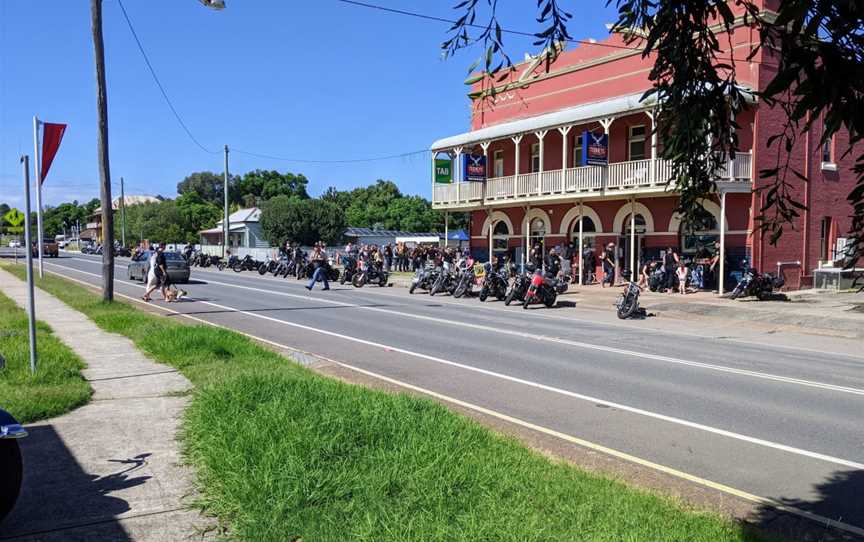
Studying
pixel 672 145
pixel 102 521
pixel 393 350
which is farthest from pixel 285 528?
pixel 393 350

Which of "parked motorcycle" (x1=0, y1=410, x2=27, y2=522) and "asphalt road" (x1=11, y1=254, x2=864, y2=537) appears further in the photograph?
"asphalt road" (x1=11, y1=254, x2=864, y2=537)

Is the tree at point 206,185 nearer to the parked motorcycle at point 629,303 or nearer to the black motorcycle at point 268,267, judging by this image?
the black motorcycle at point 268,267

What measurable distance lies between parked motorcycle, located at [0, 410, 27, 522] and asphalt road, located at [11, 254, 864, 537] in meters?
4.52

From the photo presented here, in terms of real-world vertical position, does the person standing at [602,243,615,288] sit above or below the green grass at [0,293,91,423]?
above

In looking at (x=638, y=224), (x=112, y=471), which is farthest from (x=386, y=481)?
(x=638, y=224)

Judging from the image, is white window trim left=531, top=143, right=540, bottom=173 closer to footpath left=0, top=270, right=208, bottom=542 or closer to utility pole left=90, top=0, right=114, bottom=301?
utility pole left=90, top=0, right=114, bottom=301

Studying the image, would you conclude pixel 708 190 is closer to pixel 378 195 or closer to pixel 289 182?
pixel 378 195

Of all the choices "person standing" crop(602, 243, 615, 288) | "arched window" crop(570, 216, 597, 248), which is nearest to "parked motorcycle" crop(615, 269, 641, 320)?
"person standing" crop(602, 243, 615, 288)

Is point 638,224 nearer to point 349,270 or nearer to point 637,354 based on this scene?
point 349,270

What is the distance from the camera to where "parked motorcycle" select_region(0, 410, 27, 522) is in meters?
4.01

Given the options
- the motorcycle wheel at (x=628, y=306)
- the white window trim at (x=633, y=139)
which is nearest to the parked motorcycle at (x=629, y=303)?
the motorcycle wheel at (x=628, y=306)

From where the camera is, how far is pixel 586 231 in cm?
2988

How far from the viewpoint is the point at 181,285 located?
95.8 feet

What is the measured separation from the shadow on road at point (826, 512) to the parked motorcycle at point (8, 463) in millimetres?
4566
